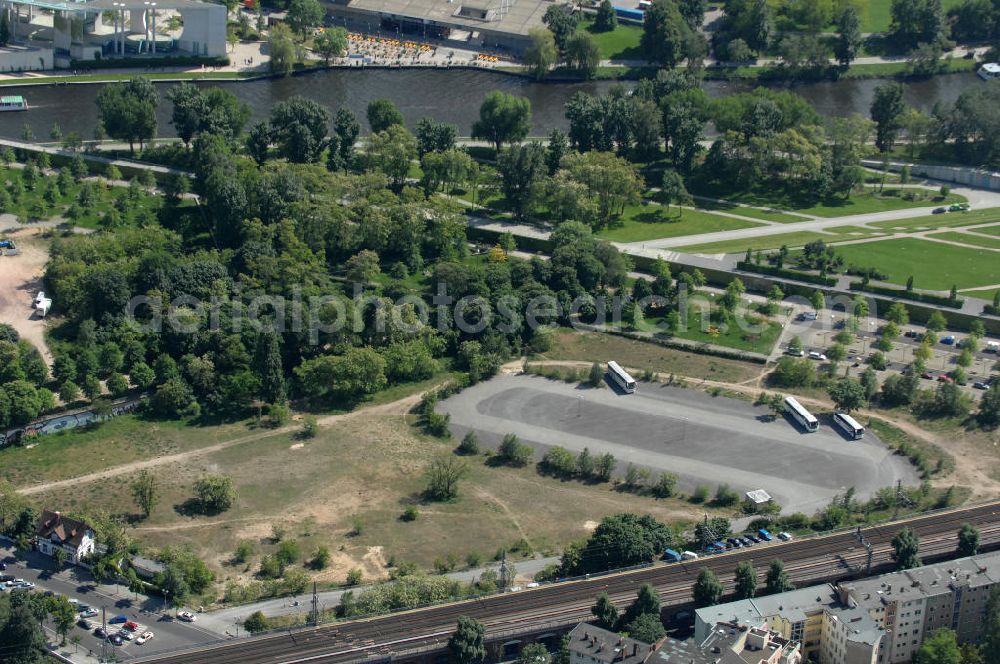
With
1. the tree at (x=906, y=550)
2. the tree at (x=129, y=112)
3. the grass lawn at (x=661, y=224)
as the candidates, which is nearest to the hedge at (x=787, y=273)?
the grass lawn at (x=661, y=224)

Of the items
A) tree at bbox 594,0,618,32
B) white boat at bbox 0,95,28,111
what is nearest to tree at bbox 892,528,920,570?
white boat at bbox 0,95,28,111

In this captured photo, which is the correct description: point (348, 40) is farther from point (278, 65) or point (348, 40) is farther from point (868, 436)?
point (868, 436)

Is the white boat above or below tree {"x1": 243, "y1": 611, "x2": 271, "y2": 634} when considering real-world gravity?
above

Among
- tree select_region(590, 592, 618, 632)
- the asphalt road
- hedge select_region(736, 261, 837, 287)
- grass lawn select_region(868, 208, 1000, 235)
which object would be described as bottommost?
the asphalt road

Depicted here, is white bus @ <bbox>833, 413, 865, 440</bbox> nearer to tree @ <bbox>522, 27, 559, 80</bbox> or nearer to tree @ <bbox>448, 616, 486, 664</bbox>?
tree @ <bbox>448, 616, 486, 664</bbox>

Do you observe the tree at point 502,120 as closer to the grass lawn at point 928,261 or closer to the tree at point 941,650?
the grass lawn at point 928,261
